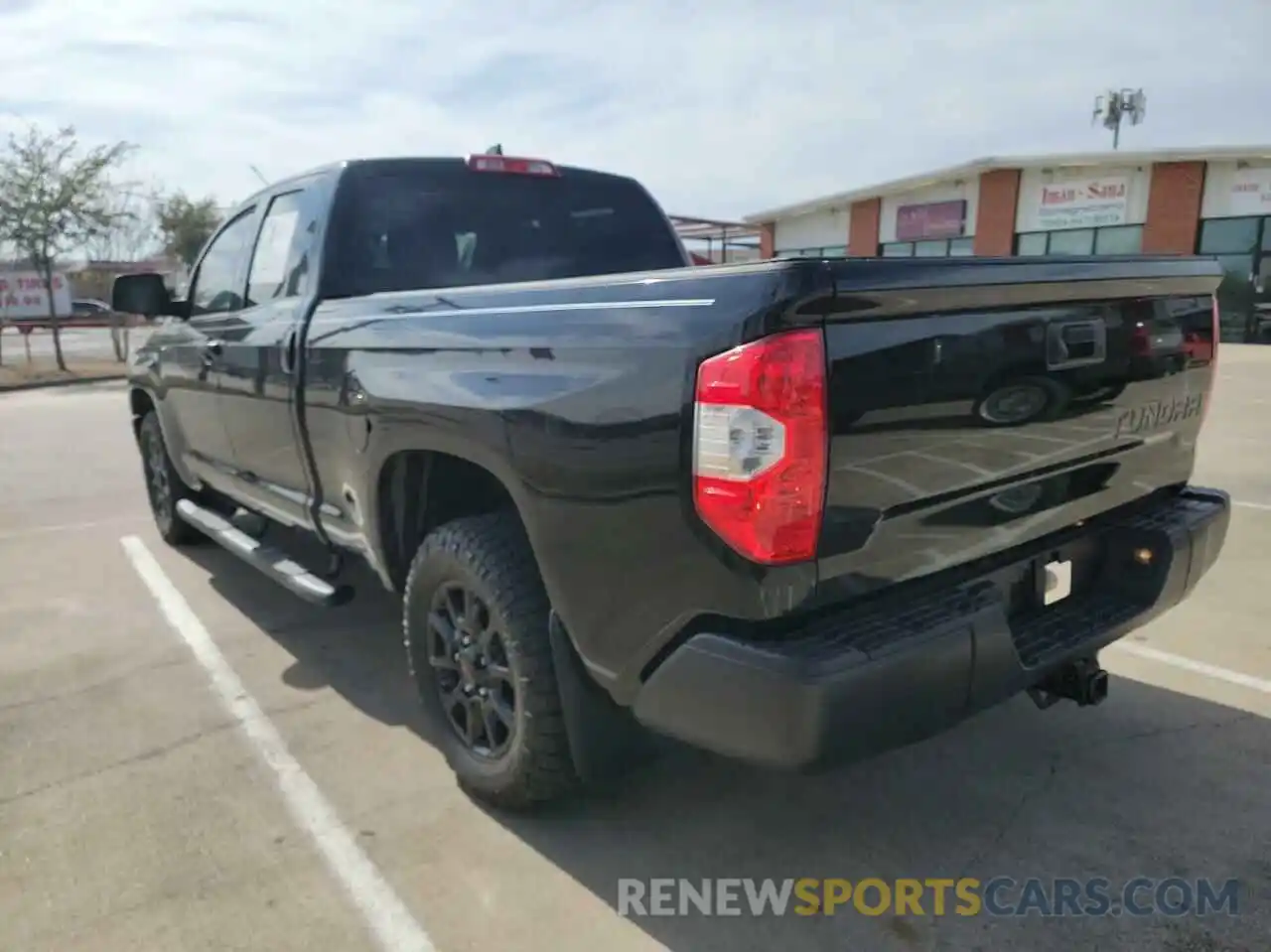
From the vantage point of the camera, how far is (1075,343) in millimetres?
2271

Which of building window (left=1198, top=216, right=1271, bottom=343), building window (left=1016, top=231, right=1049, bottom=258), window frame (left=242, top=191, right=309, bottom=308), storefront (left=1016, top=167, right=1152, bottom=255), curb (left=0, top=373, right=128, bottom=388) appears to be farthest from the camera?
building window (left=1016, top=231, right=1049, bottom=258)

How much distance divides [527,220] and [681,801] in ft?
8.01

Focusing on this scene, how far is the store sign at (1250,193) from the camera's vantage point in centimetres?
2122

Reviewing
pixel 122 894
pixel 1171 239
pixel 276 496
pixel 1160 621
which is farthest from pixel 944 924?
pixel 1171 239

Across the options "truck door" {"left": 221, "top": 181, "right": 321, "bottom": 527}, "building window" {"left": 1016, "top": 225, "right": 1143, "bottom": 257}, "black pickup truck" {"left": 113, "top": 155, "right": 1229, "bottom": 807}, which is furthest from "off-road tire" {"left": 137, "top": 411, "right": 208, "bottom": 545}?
"building window" {"left": 1016, "top": 225, "right": 1143, "bottom": 257}

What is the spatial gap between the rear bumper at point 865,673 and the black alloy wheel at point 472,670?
0.63 metres

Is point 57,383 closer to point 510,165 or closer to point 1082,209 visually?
point 510,165

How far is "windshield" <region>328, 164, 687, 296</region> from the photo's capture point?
11.6 ft

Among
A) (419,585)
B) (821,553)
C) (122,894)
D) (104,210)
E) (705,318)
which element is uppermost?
(104,210)

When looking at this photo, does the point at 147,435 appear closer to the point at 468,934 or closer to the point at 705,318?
the point at 468,934

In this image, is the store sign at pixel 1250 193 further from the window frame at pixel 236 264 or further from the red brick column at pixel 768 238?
the window frame at pixel 236 264

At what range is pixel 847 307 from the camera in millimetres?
1833

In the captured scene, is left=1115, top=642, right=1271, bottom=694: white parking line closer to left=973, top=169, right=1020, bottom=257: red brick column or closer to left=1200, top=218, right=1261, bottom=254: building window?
left=1200, top=218, right=1261, bottom=254: building window

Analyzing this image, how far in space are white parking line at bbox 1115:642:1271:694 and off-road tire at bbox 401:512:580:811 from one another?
2539 millimetres
